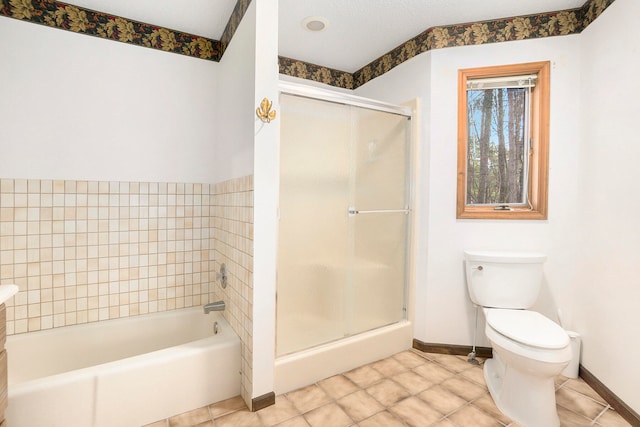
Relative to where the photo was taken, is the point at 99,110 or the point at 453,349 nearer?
the point at 99,110

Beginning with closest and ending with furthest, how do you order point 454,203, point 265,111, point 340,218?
point 265,111, point 340,218, point 454,203

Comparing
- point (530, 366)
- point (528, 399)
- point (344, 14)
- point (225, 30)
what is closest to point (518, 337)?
point (530, 366)

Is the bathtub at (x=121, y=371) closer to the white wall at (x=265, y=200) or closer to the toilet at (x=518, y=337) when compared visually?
the white wall at (x=265, y=200)

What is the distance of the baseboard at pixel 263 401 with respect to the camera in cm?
158

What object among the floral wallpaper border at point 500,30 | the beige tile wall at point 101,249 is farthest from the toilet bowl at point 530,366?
the beige tile wall at point 101,249

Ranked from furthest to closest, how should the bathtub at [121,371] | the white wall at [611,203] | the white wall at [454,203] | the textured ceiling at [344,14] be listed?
the white wall at [454,203]
the textured ceiling at [344,14]
the white wall at [611,203]
the bathtub at [121,371]

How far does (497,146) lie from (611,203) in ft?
2.48

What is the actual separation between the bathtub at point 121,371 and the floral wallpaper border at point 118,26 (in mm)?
1884

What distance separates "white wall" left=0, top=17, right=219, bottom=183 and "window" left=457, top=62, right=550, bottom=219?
6.30 feet

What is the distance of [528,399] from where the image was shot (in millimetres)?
1509

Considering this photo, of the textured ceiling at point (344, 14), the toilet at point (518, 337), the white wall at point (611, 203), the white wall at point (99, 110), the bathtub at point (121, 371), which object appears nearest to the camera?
the bathtub at point (121, 371)

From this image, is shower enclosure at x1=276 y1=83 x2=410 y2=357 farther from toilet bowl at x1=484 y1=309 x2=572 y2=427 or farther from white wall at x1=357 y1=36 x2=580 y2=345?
toilet bowl at x1=484 y1=309 x2=572 y2=427

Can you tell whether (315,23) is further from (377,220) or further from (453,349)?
(453,349)

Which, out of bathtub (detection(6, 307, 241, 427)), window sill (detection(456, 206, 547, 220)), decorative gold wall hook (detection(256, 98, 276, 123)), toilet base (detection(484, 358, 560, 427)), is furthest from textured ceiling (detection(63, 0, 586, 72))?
toilet base (detection(484, 358, 560, 427))
